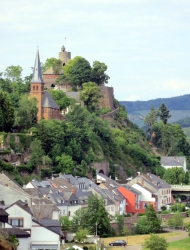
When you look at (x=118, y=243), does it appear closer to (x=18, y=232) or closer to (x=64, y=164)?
(x=18, y=232)

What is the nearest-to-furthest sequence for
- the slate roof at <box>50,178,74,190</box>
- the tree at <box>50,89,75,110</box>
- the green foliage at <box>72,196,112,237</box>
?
the green foliage at <box>72,196,112,237</box> → the slate roof at <box>50,178,74,190</box> → the tree at <box>50,89,75,110</box>

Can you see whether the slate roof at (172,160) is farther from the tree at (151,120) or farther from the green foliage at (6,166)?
the green foliage at (6,166)

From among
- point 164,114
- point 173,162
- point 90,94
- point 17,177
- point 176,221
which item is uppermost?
point 164,114

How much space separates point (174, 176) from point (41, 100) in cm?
2685

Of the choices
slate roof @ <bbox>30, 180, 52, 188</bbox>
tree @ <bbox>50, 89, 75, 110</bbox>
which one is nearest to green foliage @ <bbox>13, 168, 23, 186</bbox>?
slate roof @ <bbox>30, 180, 52, 188</bbox>

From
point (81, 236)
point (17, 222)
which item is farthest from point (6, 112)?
point (17, 222)

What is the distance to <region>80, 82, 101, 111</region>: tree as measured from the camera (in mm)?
138875

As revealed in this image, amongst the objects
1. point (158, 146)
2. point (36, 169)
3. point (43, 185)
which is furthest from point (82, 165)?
point (158, 146)

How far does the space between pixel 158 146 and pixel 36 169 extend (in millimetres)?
59257

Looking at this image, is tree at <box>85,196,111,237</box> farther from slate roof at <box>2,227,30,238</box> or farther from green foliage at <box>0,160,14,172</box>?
slate roof at <box>2,227,30,238</box>

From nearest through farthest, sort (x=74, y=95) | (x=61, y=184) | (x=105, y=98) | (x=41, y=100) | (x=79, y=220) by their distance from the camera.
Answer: (x=79, y=220)
(x=61, y=184)
(x=41, y=100)
(x=74, y=95)
(x=105, y=98)

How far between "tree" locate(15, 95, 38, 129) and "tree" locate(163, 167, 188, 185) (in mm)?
27308

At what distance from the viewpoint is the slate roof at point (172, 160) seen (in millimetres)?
146500

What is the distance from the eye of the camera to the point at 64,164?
371 feet
